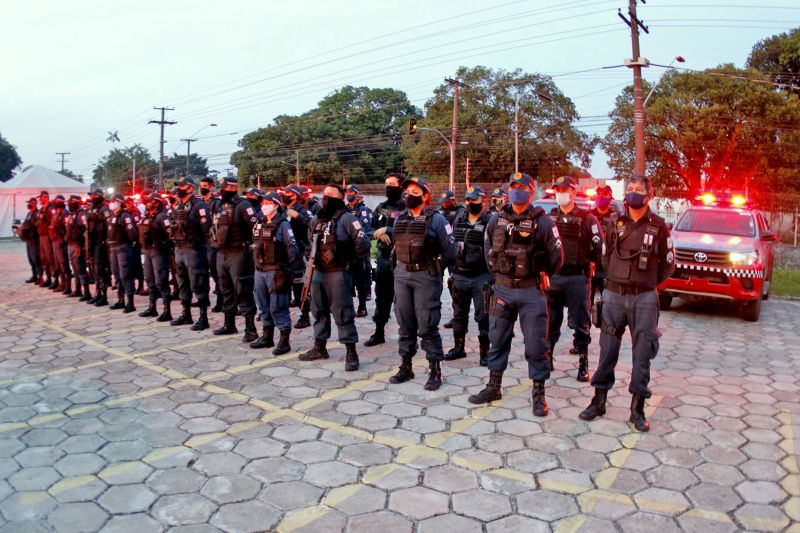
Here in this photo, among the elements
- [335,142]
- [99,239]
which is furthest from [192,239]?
[335,142]

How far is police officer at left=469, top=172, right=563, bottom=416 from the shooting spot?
201 inches

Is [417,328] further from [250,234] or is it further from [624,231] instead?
[250,234]

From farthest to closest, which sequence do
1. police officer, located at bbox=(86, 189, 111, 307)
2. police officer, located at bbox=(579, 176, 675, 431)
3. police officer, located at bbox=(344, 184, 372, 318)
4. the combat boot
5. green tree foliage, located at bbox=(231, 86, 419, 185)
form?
green tree foliage, located at bbox=(231, 86, 419, 185), police officer, located at bbox=(86, 189, 111, 307), police officer, located at bbox=(344, 184, 372, 318), the combat boot, police officer, located at bbox=(579, 176, 675, 431)

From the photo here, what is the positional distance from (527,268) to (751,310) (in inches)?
251

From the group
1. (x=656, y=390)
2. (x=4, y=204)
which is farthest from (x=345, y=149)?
(x=656, y=390)

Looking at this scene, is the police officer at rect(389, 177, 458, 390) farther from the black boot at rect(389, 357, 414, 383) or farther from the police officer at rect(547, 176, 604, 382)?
the police officer at rect(547, 176, 604, 382)

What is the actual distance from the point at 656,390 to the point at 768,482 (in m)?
1.98

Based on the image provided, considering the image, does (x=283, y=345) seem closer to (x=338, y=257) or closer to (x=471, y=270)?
(x=338, y=257)

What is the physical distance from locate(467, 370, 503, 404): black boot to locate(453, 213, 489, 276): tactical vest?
141cm

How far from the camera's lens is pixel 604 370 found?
5062mm

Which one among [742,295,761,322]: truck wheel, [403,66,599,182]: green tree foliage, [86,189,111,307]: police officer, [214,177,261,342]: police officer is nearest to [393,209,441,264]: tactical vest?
[214,177,261,342]: police officer

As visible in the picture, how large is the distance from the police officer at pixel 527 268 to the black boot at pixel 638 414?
2.30 feet

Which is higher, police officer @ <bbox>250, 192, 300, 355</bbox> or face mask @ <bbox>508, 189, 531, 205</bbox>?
face mask @ <bbox>508, 189, 531, 205</bbox>

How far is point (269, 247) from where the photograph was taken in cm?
702
